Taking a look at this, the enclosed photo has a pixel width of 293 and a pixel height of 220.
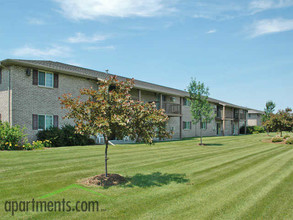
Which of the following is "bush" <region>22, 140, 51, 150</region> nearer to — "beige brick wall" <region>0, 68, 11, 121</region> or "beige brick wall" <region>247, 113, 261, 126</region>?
"beige brick wall" <region>0, 68, 11, 121</region>

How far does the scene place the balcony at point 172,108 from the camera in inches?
1075

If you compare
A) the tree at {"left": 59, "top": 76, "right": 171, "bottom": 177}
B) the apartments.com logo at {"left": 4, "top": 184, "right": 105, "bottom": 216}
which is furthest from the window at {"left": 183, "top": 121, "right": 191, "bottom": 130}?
the apartments.com logo at {"left": 4, "top": 184, "right": 105, "bottom": 216}

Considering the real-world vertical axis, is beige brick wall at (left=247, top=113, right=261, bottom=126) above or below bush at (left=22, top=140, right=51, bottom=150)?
above

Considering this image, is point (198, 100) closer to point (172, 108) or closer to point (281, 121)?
point (172, 108)

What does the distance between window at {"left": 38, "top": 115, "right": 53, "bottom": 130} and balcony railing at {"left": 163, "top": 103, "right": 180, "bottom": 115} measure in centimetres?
1321

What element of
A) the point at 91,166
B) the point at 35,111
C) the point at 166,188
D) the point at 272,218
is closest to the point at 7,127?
the point at 35,111

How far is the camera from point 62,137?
1694 centimetres

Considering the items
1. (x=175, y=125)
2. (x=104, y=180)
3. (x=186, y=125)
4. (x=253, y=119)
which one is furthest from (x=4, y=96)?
(x=253, y=119)

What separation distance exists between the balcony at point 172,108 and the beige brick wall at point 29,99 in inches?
483

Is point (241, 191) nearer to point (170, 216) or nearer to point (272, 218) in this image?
point (272, 218)

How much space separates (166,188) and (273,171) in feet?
18.0

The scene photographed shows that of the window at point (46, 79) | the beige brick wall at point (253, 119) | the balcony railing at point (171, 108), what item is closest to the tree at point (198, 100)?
the balcony railing at point (171, 108)

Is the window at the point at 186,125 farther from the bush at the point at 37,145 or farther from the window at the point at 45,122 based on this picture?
the bush at the point at 37,145

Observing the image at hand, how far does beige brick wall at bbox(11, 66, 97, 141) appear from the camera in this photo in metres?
15.8
